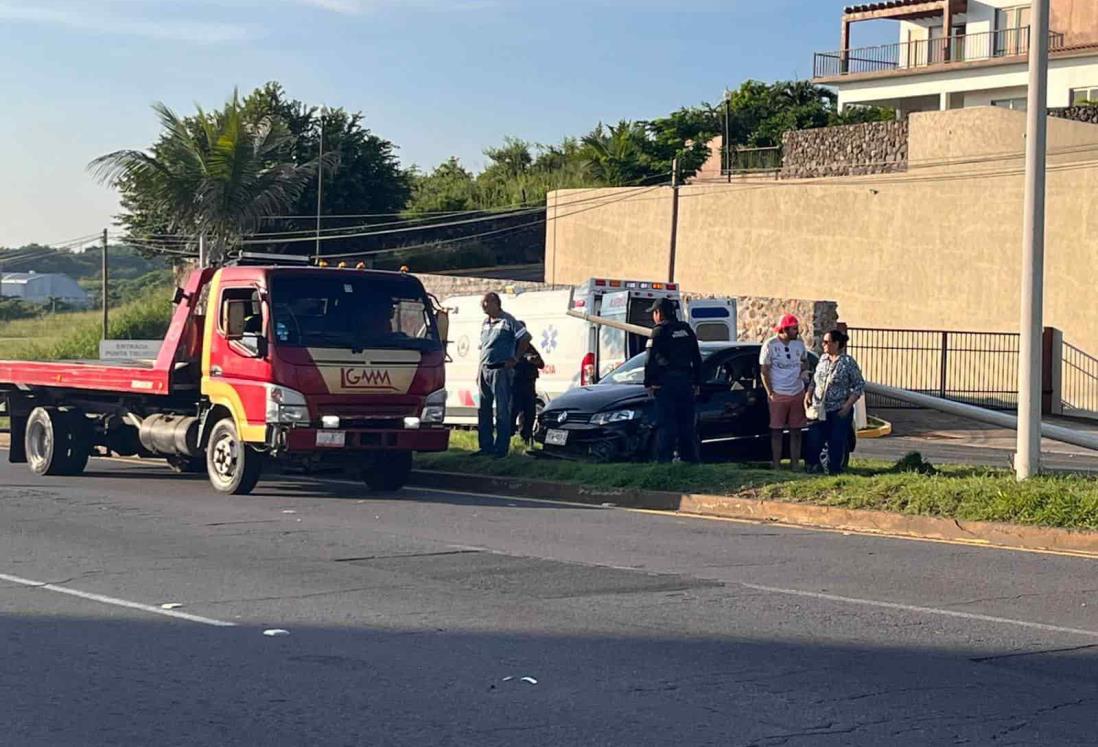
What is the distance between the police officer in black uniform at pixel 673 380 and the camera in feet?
51.4

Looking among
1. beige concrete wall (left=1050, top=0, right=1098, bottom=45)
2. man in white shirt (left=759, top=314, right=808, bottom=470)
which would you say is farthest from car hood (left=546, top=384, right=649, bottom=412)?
beige concrete wall (left=1050, top=0, right=1098, bottom=45)

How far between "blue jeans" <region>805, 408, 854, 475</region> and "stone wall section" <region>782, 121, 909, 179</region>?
26.9m

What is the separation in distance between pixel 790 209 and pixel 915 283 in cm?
452

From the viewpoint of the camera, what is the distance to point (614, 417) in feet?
55.4

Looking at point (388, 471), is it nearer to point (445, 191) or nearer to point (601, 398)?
point (601, 398)

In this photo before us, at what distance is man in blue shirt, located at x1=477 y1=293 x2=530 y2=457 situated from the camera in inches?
682

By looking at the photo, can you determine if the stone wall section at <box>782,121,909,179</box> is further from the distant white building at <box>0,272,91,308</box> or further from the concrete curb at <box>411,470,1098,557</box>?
the distant white building at <box>0,272,91,308</box>

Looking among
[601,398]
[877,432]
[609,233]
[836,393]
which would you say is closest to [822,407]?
[836,393]

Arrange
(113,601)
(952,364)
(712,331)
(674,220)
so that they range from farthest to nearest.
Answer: (674,220), (952,364), (712,331), (113,601)

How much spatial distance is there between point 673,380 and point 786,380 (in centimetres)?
122

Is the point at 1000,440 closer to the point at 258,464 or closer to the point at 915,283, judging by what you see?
the point at 915,283

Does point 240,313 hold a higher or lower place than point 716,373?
higher

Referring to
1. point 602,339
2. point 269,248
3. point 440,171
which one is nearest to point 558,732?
point 602,339

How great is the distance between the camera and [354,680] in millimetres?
7125
